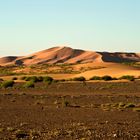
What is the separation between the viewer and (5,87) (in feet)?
222

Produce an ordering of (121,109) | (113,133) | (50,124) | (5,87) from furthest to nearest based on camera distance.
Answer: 1. (5,87)
2. (121,109)
3. (50,124)
4. (113,133)

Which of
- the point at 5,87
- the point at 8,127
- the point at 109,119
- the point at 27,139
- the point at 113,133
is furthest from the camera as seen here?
the point at 5,87

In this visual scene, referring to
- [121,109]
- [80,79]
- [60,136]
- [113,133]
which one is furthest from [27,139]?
[80,79]

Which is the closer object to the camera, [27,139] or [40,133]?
[27,139]

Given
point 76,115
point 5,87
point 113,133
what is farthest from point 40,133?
point 5,87

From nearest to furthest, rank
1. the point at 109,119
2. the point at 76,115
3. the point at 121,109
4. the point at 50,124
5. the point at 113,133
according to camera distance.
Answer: the point at 113,133
the point at 50,124
the point at 109,119
the point at 76,115
the point at 121,109

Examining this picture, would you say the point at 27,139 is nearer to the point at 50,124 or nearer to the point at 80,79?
the point at 50,124

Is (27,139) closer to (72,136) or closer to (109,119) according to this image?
(72,136)

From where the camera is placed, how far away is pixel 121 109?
3353 cm

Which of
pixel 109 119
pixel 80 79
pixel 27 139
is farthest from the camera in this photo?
pixel 80 79

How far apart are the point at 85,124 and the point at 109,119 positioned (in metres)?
2.85

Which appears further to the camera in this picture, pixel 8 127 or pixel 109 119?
pixel 109 119

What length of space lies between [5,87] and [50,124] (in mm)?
42230

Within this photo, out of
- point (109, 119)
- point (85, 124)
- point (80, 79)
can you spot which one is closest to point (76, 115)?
point (109, 119)
